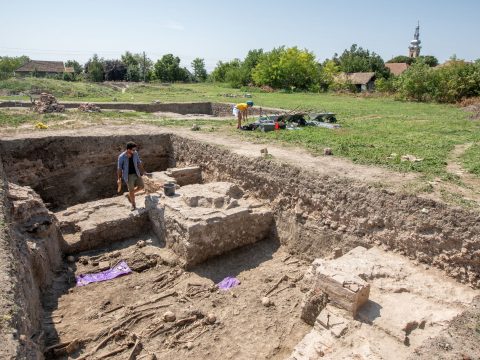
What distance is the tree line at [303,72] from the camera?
71.2ft

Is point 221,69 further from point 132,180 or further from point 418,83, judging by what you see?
point 132,180

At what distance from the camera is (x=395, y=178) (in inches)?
273

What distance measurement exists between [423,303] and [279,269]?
9.29ft

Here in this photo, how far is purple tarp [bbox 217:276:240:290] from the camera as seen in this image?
22.0ft

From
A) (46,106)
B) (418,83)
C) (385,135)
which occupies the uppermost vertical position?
(418,83)

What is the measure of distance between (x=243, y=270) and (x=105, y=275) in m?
2.57

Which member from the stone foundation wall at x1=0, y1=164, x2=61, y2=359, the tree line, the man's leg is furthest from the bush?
the stone foundation wall at x1=0, y1=164, x2=61, y2=359

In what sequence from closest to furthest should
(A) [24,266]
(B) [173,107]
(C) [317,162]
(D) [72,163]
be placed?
(A) [24,266]
(C) [317,162]
(D) [72,163]
(B) [173,107]

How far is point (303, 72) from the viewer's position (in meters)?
35.1

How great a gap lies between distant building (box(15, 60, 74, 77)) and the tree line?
337cm

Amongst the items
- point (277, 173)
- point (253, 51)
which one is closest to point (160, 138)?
point (277, 173)

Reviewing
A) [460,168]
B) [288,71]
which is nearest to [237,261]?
[460,168]

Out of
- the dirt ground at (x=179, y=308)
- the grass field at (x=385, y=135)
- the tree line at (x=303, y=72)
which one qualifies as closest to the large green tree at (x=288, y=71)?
the tree line at (x=303, y=72)

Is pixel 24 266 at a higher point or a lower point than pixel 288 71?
lower
